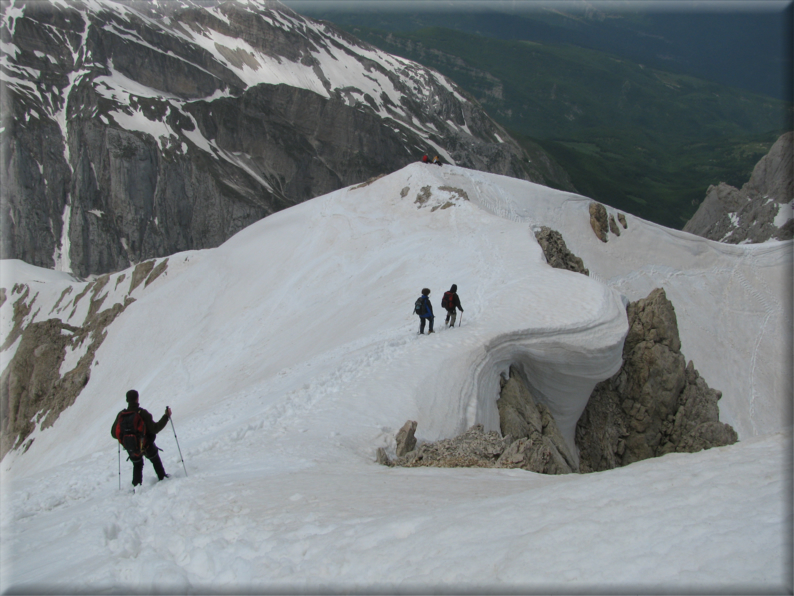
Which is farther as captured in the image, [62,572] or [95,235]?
[95,235]

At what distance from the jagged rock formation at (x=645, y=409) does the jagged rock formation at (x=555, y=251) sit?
21.7 ft

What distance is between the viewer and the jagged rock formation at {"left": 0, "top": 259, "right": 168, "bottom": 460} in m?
42.3

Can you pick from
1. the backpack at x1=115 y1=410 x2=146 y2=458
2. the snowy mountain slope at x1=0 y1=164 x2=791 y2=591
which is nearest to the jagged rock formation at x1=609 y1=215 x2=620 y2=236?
the snowy mountain slope at x1=0 y1=164 x2=791 y2=591

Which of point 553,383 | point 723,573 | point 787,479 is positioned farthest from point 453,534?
point 553,383

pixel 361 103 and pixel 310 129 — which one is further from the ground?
pixel 361 103

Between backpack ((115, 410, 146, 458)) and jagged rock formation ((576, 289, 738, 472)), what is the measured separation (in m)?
16.5

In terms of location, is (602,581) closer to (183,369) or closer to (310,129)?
(183,369)

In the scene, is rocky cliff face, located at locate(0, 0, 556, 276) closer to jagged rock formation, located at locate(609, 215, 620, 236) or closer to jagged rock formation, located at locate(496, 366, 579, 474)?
jagged rock formation, located at locate(609, 215, 620, 236)

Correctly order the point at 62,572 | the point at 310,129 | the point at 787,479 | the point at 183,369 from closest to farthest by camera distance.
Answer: the point at 787,479 < the point at 62,572 < the point at 183,369 < the point at 310,129

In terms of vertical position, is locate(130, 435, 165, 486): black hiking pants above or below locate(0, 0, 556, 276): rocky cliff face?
below

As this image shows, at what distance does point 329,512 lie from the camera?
287 inches

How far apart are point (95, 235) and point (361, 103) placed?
101019 millimetres

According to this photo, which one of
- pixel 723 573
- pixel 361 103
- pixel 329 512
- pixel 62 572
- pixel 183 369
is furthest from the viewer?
pixel 361 103

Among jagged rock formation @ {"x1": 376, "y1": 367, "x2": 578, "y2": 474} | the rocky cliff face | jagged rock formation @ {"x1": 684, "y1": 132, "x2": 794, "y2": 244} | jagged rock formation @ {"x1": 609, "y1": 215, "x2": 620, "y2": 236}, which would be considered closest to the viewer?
jagged rock formation @ {"x1": 376, "y1": 367, "x2": 578, "y2": 474}
